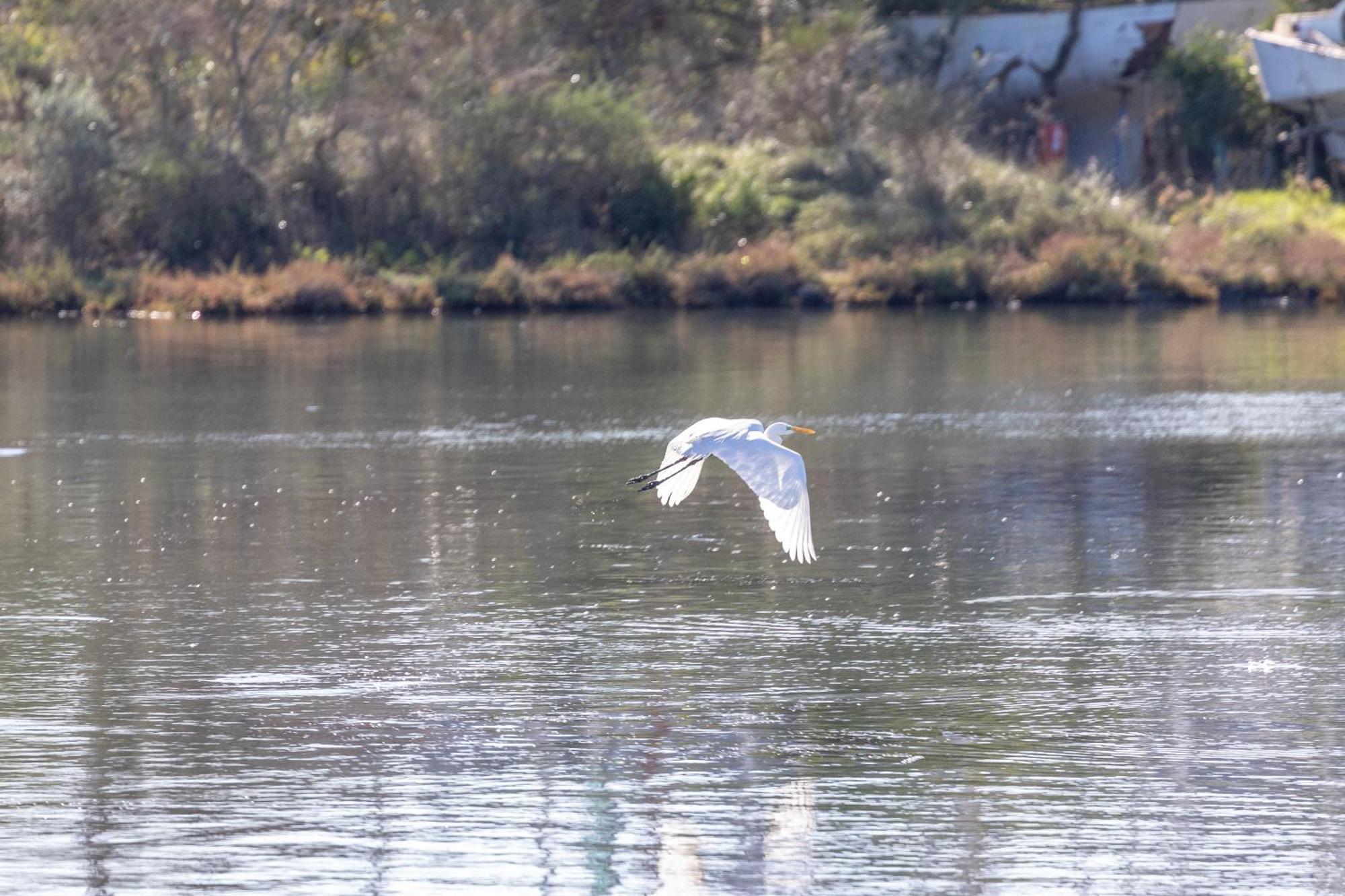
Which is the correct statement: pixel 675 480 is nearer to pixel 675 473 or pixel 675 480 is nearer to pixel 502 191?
pixel 675 473

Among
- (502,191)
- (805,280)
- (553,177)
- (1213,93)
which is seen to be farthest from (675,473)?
(1213,93)

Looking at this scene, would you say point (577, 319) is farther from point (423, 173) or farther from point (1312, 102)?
point (1312, 102)

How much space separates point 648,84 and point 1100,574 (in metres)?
34.6

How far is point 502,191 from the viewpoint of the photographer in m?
38.8

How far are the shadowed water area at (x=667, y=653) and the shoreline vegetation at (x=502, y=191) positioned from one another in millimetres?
13961

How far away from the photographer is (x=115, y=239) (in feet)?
129

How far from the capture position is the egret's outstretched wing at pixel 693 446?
11328 millimetres

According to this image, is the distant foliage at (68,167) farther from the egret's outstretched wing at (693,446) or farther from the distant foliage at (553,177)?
the egret's outstretched wing at (693,446)

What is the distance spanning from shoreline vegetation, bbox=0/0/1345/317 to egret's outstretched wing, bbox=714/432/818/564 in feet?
81.0

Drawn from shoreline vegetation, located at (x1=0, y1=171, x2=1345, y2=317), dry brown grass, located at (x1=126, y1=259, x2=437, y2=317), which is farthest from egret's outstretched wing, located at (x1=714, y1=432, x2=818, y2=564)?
dry brown grass, located at (x1=126, y1=259, x2=437, y2=317)

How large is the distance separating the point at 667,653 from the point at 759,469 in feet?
3.16

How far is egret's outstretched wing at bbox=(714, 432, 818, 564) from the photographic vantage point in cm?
1050

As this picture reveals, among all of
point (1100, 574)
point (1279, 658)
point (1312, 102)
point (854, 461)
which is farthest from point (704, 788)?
point (1312, 102)

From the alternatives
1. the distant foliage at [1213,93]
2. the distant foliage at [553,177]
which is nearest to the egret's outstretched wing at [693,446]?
the distant foliage at [553,177]
